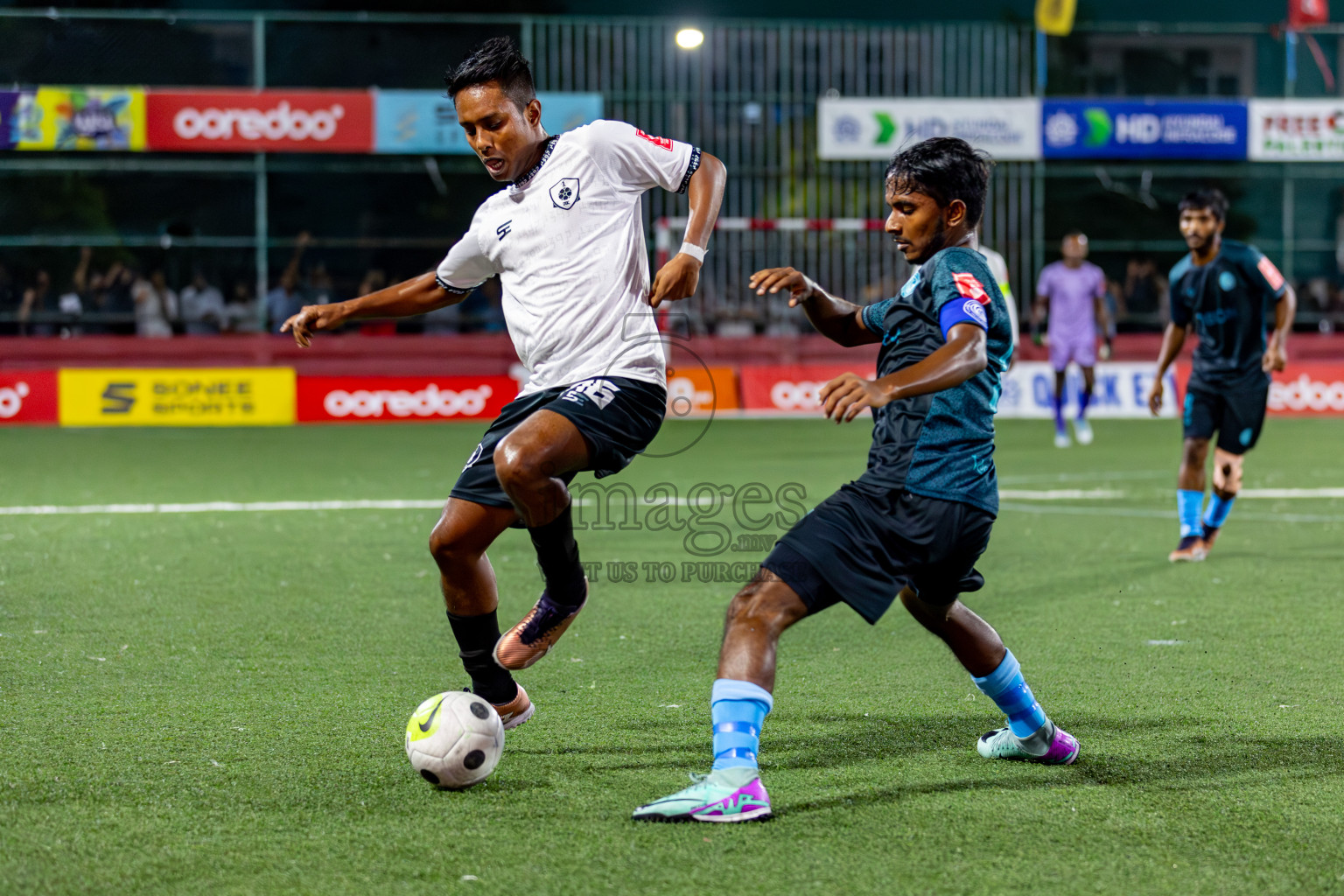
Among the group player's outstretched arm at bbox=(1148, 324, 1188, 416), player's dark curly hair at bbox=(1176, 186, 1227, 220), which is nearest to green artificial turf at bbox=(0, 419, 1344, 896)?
player's outstretched arm at bbox=(1148, 324, 1188, 416)

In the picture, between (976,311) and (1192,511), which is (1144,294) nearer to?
(1192,511)

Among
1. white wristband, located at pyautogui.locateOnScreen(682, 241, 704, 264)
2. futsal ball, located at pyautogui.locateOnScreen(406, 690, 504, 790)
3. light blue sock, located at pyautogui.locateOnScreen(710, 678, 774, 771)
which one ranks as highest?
white wristband, located at pyautogui.locateOnScreen(682, 241, 704, 264)

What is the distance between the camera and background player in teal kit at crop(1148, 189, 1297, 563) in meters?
8.33

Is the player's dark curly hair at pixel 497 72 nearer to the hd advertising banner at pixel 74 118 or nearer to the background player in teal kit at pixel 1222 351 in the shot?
the background player in teal kit at pixel 1222 351

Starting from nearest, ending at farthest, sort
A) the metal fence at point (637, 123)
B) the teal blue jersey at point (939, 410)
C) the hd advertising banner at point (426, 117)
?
1. the teal blue jersey at point (939, 410)
2. the hd advertising banner at point (426, 117)
3. the metal fence at point (637, 123)

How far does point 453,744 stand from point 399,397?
54.3 feet

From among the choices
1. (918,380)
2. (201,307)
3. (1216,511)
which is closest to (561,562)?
(918,380)

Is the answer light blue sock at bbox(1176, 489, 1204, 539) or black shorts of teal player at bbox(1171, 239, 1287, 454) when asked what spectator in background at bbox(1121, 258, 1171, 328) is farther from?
light blue sock at bbox(1176, 489, 1204, 539)

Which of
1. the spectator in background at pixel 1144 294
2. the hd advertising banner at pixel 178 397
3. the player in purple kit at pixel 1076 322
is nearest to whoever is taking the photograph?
the player in purple kit at pixel 1076 322

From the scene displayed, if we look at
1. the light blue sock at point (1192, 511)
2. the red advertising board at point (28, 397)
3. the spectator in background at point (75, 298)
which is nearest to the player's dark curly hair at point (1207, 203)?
the light blue sock at point (1192, 511)

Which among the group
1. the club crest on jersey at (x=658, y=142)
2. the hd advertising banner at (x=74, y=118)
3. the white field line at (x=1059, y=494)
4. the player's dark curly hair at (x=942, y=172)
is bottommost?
the white field line at (x=1059, y=494)

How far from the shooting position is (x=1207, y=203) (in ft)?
27.0

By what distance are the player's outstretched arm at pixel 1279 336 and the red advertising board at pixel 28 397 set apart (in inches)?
619

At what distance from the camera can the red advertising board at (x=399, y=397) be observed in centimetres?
2002
